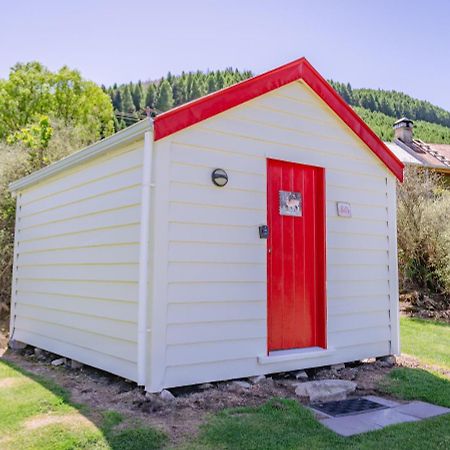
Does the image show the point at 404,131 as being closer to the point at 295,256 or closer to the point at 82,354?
the point at 295,256

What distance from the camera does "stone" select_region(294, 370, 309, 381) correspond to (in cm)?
479

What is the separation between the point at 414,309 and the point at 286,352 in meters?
5.76

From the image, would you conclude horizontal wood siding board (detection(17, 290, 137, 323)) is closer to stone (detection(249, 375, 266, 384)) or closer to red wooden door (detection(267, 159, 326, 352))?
stone (detection(249, 375, 266, 384))

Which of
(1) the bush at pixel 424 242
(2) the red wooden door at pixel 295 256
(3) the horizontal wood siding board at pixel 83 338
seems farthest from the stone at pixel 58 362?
(1) the bush at pixel 424 242

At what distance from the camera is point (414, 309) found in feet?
31.1

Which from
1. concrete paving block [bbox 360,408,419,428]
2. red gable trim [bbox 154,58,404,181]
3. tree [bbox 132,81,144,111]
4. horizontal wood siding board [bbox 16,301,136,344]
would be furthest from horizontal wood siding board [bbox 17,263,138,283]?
tree [bbox 132,81,144,111]

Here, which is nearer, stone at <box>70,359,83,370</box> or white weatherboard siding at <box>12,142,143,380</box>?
white weatherboard siding at <box>12,142,143,380</box>

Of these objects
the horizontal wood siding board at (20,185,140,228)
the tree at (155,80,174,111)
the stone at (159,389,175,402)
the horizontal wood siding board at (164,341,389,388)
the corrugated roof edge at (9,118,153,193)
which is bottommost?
the stone at (159,389,175,402)

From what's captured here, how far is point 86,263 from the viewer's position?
504 centimetres

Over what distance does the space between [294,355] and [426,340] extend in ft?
10.9

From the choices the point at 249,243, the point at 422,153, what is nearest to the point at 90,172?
the point at 249,243

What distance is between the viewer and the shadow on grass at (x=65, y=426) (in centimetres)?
295

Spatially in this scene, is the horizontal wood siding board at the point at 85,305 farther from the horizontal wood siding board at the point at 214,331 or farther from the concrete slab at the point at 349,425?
the concrete slab at the point at 349,425

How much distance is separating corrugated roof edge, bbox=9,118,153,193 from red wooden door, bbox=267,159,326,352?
5.06ft
